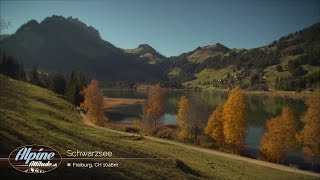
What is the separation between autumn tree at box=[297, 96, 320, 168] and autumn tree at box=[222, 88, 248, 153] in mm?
6479

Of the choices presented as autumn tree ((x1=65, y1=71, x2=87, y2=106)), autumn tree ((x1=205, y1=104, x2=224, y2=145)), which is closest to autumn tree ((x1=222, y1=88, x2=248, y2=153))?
autumn tree ((x1=205, y1=104, x2=224, y2=145))

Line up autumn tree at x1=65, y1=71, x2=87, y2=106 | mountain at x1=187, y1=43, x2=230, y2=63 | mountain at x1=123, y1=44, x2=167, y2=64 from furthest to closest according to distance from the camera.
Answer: autumn tree at x1=65, y1=71, x2=87, y2=106 → mountain at x1=187, y1=43, x2=230, y2=63 → mountain at x1=123, y1=44, x2=167, y2=64

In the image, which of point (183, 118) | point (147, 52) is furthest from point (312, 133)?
point (147, 52)

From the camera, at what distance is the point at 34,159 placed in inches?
647

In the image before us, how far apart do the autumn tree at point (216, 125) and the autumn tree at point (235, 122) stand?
1.07 meters

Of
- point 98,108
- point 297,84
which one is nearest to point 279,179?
point 98,108

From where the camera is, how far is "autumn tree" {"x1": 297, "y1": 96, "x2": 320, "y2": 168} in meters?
35.2

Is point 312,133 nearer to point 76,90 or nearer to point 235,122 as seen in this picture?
point 235,122

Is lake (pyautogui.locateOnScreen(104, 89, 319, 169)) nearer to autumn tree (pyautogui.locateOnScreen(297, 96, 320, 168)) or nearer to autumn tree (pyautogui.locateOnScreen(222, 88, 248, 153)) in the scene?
autumn tree (pyautogui.locateOnScreen(222, 88, 248, 153))

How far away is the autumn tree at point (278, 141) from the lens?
37.4m

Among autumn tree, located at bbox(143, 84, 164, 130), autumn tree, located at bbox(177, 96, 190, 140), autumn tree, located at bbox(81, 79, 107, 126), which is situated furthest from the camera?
autumn tree, located at bbox(143, 84, 164, 130)

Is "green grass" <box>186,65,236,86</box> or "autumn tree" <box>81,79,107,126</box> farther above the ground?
"green grass" <box>186,65,236,86</box>

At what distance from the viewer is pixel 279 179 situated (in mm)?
25094

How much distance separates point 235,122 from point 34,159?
2824cm
